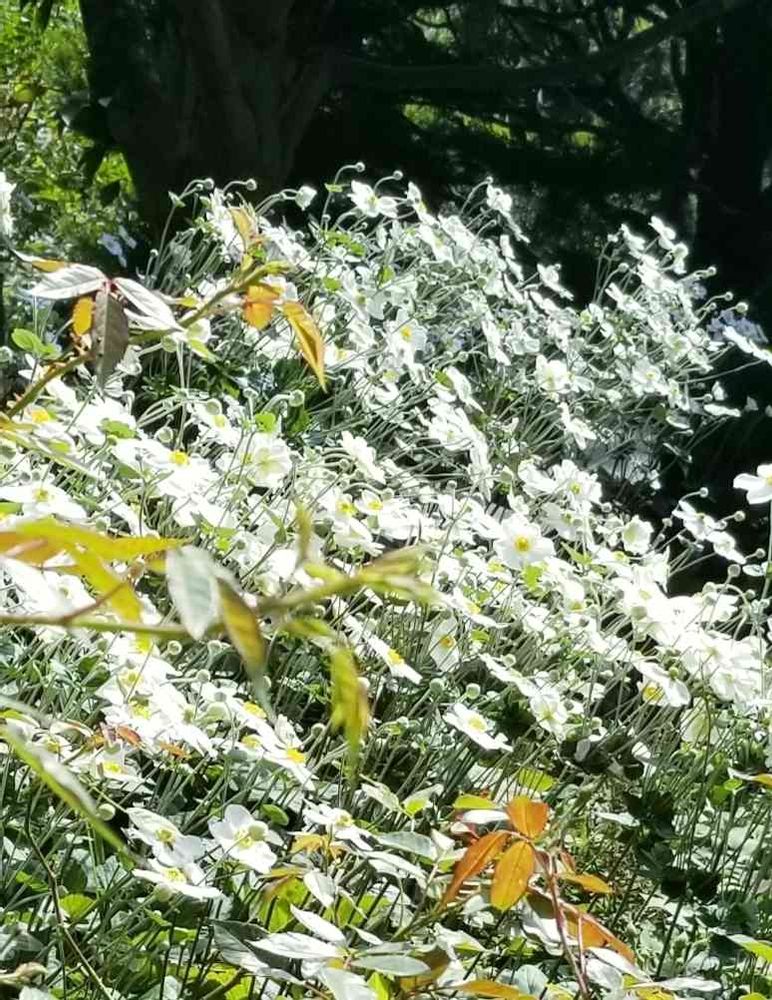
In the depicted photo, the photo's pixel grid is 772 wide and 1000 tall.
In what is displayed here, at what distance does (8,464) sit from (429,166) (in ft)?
11.7

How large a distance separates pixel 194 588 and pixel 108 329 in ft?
1.64

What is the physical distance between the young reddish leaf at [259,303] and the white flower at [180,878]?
0.41 m

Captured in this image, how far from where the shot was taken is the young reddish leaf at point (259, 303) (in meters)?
1.01

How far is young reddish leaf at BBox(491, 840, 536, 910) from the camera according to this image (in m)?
0.97

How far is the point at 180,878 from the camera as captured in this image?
Result: 1.15 m

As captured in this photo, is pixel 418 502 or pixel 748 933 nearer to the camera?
pixel 748 933

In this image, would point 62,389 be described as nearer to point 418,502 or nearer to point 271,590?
point 271,590

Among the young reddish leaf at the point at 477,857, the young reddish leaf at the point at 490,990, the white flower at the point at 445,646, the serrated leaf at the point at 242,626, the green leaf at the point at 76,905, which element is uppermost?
the serrated leaf at the point at 242,626

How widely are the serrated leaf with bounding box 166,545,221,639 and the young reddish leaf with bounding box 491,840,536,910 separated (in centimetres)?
51

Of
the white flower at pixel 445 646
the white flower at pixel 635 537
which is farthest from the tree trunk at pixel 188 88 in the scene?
the white flower at pixel 445 646

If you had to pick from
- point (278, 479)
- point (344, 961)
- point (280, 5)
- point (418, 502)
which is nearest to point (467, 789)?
point (278, 479)

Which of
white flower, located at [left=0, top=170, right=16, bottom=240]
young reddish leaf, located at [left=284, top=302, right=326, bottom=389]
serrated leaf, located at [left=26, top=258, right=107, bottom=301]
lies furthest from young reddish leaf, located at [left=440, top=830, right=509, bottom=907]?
white flower, located at [left=0, top=170, right=16, bottom=240]

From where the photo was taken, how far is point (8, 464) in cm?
149

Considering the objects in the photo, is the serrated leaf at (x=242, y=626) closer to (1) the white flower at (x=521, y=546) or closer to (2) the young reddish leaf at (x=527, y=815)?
(2) the young reddish leaf at (x=527, y=815)
